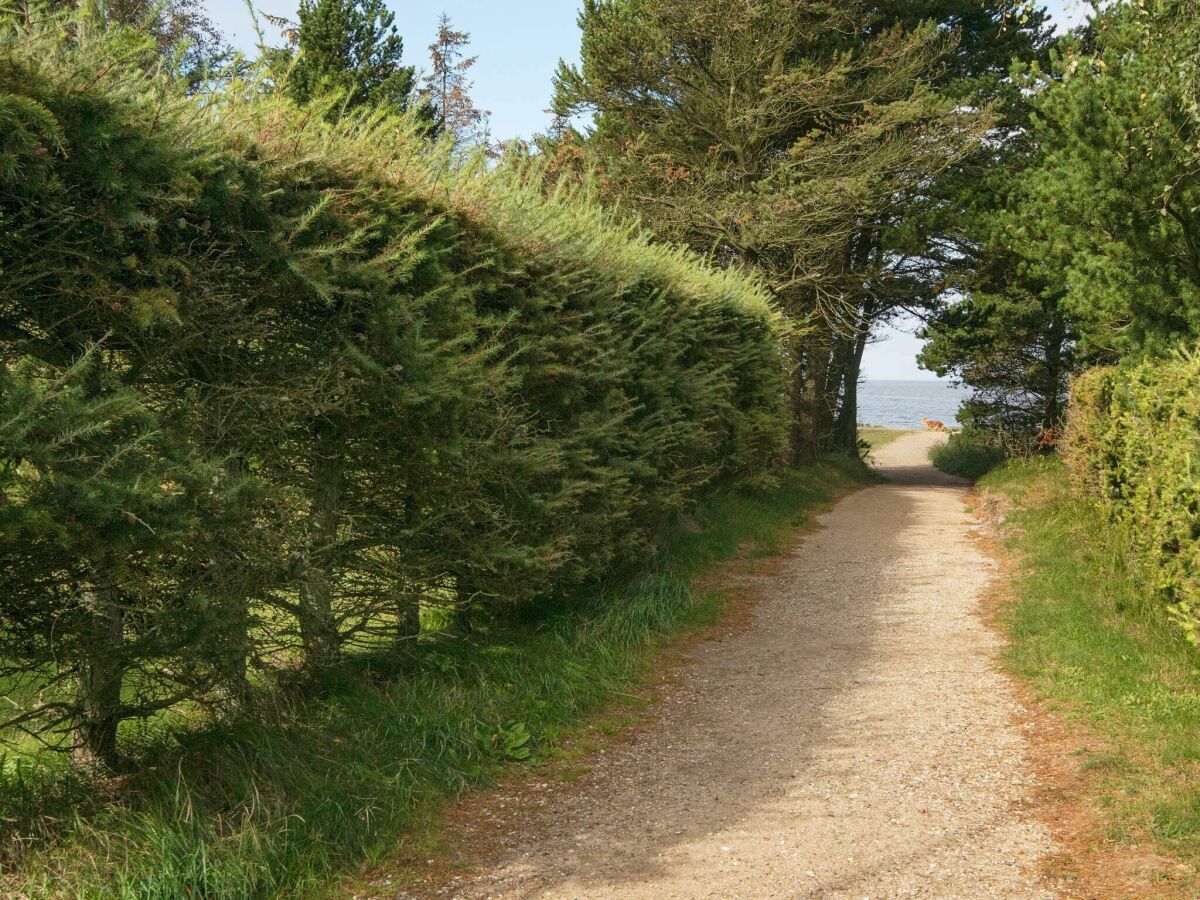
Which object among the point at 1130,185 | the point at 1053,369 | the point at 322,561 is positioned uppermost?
the point at 1130,185

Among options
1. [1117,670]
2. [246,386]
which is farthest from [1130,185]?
[246,386]

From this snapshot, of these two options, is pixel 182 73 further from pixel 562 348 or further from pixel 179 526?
pixel 562 348

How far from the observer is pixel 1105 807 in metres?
4.52

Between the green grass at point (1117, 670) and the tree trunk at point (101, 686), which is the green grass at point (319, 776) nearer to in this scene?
the tree trunk at point (101, 686)

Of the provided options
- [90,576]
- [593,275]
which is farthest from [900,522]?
[90,576]

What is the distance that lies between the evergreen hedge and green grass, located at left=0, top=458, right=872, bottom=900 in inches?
9.4

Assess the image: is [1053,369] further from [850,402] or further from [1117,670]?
[1117,670]

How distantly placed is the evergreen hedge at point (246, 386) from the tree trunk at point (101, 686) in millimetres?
12

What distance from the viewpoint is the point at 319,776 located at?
430 centimetres

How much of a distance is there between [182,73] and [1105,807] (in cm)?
527

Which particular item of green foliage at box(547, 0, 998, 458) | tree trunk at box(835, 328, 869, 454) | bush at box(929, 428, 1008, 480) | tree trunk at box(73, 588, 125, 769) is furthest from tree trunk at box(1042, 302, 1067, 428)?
tree trunk at box(73, 588, 125, 769)

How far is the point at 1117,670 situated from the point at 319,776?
4.95m

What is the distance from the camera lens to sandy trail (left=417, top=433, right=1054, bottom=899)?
12.9ft

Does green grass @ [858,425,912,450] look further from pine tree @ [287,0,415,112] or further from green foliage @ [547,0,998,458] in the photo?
pine tree @ [287,0,415,112]
